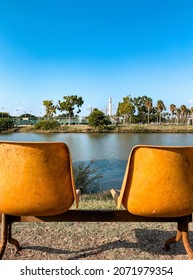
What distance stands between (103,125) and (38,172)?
144 feet

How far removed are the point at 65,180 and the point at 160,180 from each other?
66cm

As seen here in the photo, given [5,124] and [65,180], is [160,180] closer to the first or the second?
[65,180]

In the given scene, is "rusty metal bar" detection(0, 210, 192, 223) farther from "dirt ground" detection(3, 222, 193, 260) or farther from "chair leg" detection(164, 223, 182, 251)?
"dirt ground" detection(3, 222, 193, 260)

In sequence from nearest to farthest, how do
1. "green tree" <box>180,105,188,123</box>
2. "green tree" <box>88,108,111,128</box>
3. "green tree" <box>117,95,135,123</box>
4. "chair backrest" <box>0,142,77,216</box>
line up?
"chair backrest" <box>0,142,77,216</box>
"green tree" <box>88,108,111,128</box>
"green tree" <box>117,95,135,123</box>
"green tree" <box>180,105,188,123</box>

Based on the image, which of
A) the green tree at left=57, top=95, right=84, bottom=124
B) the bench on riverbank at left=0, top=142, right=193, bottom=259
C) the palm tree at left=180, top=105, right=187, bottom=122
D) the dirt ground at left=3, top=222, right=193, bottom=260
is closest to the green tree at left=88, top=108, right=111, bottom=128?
the green tree at left=57, top=95, right=84, bottom=124

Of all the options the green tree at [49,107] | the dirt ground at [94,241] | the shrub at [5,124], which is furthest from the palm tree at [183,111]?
the dirt ground at [94,241]

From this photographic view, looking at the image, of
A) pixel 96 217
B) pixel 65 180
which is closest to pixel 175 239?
pixel 96 217

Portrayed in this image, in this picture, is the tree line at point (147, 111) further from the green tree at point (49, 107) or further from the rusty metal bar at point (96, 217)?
the rusty metal bar at point (96, 217)

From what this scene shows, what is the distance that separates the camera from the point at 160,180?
2.01m

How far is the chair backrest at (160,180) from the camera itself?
1987 millimetres

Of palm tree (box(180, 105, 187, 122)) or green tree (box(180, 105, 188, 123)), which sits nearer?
palm tree (box(180, 105, 187, 122))

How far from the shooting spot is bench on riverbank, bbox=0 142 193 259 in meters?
1.98

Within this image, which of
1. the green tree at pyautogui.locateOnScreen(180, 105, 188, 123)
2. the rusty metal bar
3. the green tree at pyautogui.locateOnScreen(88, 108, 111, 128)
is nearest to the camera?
the rusty metal bar

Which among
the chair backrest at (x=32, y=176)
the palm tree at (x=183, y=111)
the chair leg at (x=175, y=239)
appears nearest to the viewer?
the chair backrest at (x=32, y=176)
